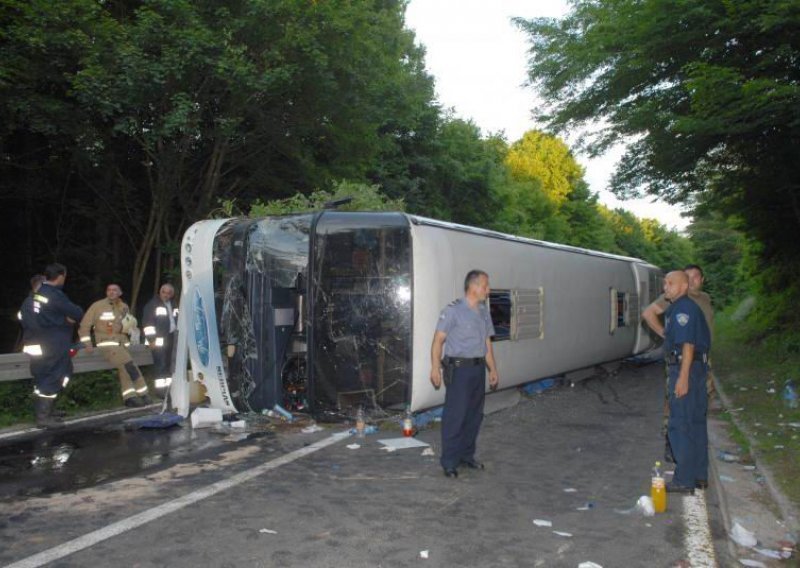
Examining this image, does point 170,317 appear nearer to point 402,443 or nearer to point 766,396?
point 402,443

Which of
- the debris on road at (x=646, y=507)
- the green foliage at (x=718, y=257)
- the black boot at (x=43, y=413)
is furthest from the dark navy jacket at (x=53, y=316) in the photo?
the green foliage at (x=718, y=257)

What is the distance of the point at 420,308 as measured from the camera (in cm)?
776

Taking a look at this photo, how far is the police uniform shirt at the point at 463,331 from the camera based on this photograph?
20.7 ft

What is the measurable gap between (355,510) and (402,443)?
7.78ft

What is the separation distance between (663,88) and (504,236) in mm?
5089

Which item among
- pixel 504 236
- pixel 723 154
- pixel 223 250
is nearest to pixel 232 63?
pixel 223 250

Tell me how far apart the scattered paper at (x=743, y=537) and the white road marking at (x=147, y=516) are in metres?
3.77

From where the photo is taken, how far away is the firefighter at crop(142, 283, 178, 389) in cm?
1081

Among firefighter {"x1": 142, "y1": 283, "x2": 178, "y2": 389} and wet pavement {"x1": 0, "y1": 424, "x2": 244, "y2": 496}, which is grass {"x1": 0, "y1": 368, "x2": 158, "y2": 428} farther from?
wet pavement {"x1": 0, "y1": 424, "x2": 244, "y2": 496}

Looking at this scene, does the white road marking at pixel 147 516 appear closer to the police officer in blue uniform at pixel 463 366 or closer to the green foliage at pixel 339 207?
the police officer in blue uniform at pixel 463 366

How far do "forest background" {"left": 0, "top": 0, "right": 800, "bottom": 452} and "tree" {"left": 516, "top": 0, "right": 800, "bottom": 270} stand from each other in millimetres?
43

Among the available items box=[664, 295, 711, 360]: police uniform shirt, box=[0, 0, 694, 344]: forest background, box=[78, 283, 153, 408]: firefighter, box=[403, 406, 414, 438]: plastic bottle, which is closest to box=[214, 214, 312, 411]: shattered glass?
box=[403, 406, 414, 438]: plastic bottle

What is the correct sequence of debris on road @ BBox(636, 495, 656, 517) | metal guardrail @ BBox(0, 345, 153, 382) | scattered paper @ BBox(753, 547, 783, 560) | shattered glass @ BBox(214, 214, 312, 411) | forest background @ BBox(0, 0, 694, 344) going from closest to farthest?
scattered paper @ BBox(753, 547, 783, 560) → debris on road @ BBox(636, 495, 656, 517) → shattered glass @ BBox(214, 214, 312, 411) → metal guardrail @ BBox(0, 345, 153, 382) → forest background @ BBox(0, 0, 694, 344)

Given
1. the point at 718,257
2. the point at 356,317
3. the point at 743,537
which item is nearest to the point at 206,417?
the point at 356,317
